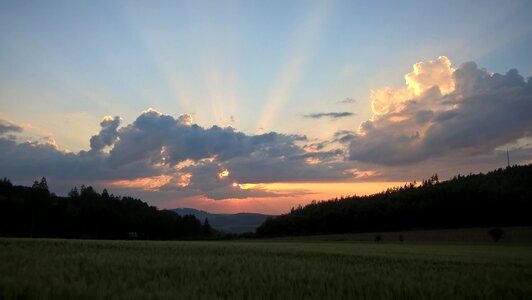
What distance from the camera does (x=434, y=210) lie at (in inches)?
4500

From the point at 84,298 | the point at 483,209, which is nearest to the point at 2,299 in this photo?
the point at 84,298

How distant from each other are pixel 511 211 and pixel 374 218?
32.3 meters

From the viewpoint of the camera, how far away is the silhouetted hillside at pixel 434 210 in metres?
105

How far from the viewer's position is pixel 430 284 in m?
9.92

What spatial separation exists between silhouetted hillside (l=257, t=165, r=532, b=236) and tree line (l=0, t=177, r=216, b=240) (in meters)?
30.2

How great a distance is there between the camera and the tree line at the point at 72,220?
92.1 meters

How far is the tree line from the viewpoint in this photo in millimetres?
92062

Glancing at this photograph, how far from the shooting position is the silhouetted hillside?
105m

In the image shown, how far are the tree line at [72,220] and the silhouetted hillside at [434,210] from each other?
99.1ft

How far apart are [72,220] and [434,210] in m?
89.1

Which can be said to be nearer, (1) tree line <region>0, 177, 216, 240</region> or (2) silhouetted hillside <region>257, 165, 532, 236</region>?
(1) tree line <region>0, 177, 216, 240</region>

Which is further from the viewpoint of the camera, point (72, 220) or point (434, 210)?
point (434, 210)

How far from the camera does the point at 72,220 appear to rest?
100 metres

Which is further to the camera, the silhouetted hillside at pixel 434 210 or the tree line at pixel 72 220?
the silhouetted hillside at pixel 434 210
